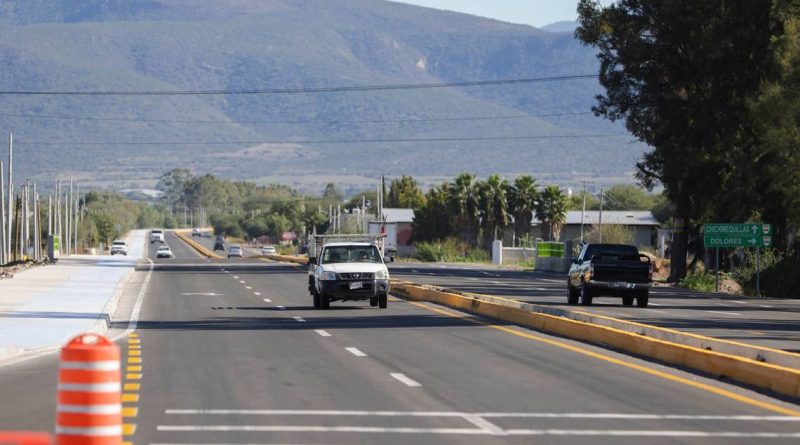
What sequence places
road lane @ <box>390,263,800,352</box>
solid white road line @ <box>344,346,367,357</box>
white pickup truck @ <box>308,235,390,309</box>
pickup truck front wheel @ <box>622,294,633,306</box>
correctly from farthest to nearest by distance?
pickup truck front wheel @ <box>622,294,633,306</box> < white pickup truck @ <box>308,235,390,309</box> < road lane @ <box>390,263,800,352</box> < solid white road line @ <box>344,346,367,357</box>

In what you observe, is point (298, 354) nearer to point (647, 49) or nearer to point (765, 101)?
point (765, 101)

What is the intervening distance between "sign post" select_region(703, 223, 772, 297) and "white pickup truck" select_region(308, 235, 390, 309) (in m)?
21.1

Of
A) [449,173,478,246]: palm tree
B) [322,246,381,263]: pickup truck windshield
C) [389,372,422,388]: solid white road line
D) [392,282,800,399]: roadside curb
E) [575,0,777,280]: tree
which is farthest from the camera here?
[449,173,478,246]: palm tree

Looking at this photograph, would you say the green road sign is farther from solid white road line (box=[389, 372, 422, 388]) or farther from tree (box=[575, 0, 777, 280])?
solid white road line (box=[389, 372, 422, 388])

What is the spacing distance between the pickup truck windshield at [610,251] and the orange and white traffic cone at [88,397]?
3084 cm

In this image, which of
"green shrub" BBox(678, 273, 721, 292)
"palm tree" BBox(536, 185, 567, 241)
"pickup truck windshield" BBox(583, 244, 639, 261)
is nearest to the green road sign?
"green shrub" BBox(678, 273, 721, 292)

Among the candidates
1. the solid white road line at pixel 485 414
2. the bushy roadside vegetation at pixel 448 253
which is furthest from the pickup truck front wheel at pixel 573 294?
Answer: the bushy roadside vegetation at pixel 448 253

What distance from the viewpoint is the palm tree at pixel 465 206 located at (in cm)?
13438

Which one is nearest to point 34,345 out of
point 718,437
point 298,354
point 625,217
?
point 298,354

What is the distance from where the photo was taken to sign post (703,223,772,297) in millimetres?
54938

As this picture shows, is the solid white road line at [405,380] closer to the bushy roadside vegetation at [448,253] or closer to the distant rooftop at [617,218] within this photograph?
the bushy roadside vegetation at [448,253]

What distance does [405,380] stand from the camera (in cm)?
1869

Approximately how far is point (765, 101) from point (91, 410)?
4845 centimetres

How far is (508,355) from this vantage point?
22.8 meters
